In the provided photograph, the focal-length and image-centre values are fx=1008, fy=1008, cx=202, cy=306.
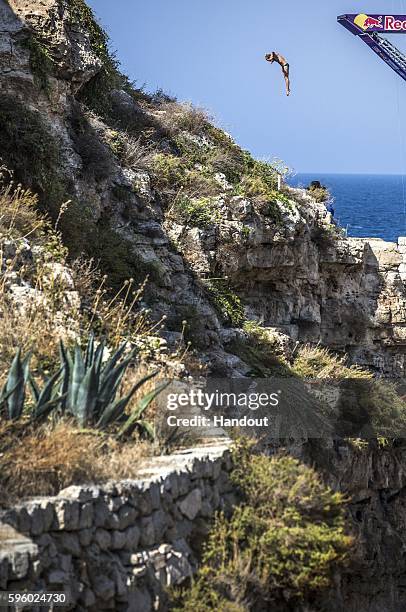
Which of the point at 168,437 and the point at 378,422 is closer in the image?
the point at 168,437

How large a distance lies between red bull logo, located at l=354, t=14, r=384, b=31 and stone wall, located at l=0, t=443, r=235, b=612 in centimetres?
1541

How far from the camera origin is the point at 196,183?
15695mm

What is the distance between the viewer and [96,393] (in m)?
7.52

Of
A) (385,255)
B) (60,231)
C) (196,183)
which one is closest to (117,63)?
(196,183)

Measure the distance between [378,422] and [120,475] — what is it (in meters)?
6.05

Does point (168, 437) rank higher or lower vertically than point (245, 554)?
higher

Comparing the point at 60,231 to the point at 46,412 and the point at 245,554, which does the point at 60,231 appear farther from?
the point at 245,554

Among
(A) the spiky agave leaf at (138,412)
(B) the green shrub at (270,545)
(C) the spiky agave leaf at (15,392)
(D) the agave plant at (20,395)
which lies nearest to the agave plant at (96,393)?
(A) the spiky agave leaf at (138,412)

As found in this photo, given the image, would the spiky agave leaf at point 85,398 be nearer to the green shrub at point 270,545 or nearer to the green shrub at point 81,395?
the green shrub at point 81,395

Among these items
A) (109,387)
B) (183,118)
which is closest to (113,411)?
(109,387)

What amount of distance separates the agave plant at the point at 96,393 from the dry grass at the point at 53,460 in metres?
0.19

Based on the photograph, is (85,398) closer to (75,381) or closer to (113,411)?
(75,381)

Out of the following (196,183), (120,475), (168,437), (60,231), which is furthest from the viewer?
(196,183)

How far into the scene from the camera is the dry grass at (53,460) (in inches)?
258
